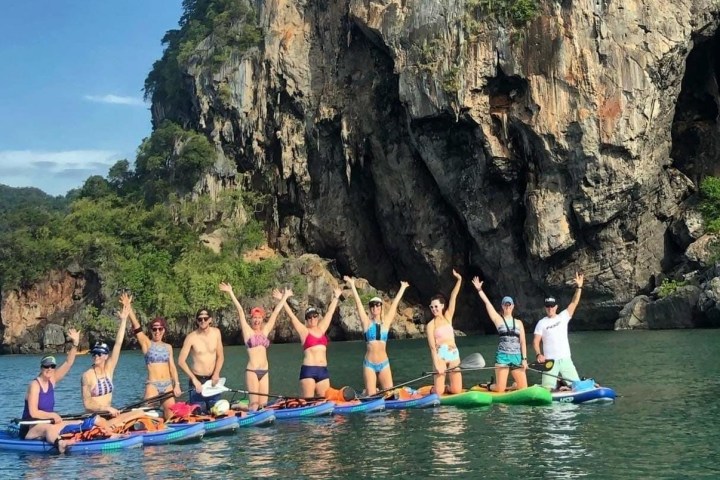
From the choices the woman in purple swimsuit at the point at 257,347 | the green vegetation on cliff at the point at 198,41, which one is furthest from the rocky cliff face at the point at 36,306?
the woman in purple swimsuit at the point at 257,347

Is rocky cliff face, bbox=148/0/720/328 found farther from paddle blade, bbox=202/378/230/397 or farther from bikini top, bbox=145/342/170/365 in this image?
bikini top, bbox=145/342/170/365

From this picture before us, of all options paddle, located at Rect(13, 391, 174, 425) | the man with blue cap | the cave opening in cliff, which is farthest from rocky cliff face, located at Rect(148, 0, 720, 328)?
paddle, located at Rect(13, 391, 174, 425)

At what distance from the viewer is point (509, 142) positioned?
49.2m

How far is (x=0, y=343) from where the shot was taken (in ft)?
217

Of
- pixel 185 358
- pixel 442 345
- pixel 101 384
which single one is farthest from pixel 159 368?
pixel 442 345

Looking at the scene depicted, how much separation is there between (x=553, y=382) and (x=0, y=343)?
58156 mm

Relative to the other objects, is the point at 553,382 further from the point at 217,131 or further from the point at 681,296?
the point at 217,131

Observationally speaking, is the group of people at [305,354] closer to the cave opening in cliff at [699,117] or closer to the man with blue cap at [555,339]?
the man with blue cap at [555,339]

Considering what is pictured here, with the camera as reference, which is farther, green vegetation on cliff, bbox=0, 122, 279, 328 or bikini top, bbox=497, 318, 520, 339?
green vegetation on cliff, bbox=0, 122, 279, 328

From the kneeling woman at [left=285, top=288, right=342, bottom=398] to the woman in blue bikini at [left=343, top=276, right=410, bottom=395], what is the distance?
0.75 m

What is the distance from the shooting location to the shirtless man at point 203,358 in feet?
54.7

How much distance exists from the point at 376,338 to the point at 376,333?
0.13 m

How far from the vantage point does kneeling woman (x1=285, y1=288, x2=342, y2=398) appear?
17734mm

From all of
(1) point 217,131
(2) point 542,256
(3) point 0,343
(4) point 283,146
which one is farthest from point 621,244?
(3) point 0,343
